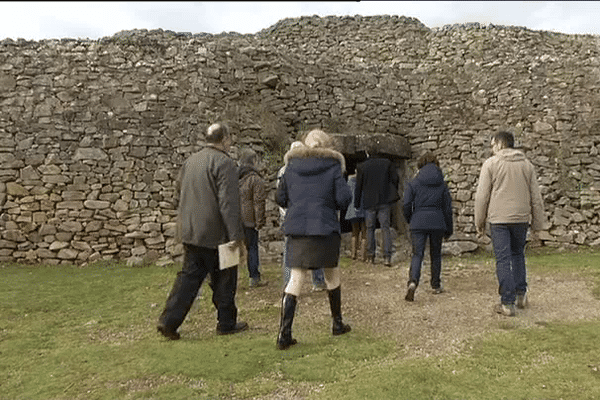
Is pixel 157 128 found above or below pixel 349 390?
above

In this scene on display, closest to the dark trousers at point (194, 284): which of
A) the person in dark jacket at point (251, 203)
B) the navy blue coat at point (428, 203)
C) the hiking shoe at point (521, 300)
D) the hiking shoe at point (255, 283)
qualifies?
the person in dark jacket at point (251, 203)

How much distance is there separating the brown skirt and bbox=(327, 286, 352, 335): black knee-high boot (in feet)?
1.04

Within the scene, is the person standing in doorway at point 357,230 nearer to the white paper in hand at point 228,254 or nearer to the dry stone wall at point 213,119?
the dry stone wall at point 213,119

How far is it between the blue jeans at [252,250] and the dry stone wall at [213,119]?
2.38 meters

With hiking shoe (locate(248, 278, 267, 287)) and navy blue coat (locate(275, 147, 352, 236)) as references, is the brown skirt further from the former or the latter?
hiking shoe (locate(248, 278, 267, 287))

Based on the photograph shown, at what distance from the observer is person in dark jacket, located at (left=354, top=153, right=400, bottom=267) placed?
8.55 meters

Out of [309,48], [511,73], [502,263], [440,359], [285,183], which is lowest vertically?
[440,359]

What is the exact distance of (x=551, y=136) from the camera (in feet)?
34.1

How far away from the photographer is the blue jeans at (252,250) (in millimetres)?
6730

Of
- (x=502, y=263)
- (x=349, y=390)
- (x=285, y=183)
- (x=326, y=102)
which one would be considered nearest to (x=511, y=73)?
(x=326, y=102)

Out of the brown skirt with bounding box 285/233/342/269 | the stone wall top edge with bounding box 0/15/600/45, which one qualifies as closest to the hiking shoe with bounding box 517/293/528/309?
the brown skirt with bounding box 285/233/342/269

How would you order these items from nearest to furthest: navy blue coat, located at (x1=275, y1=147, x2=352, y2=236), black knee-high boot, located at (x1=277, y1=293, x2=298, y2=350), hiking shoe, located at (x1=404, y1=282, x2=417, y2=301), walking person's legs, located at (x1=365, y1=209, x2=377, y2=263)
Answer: black knee-high boot, located at (x1=277, y1=293, x2=298, y2=350)
navy blue coat, located at (x1=275, y1=147, x2=352, y2=236)
hiking shoe, located at (x1=404, y1=282, x2=417, y2=301)
walking person's legs, located at (x1=365, y1=209, x2=377, y2=263)

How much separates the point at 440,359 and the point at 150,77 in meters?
8.57

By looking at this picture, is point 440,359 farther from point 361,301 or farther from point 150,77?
point 150,77
